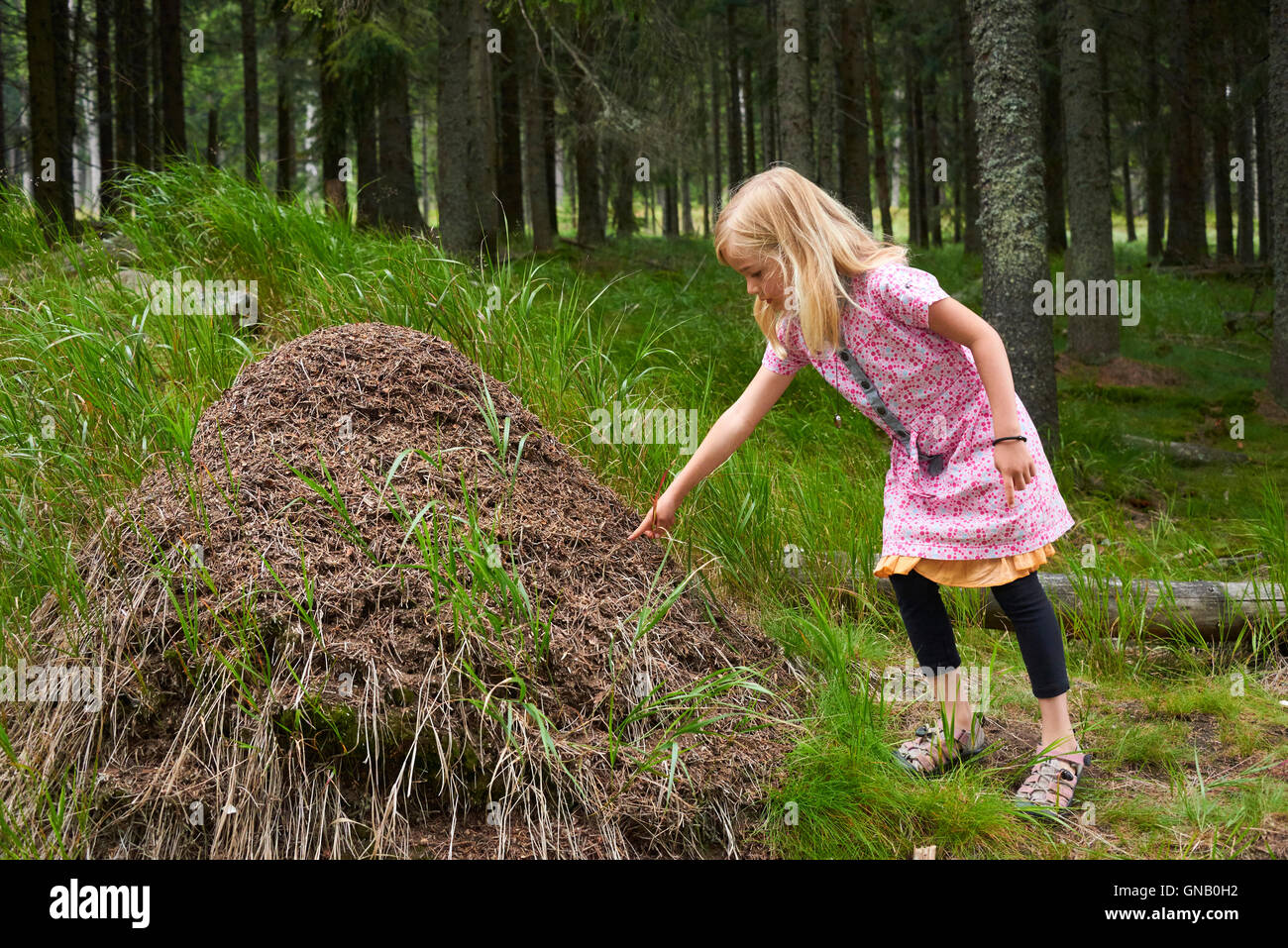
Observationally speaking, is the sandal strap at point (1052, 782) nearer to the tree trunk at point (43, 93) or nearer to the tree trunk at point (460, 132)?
the tree trunk at point (460, 132)

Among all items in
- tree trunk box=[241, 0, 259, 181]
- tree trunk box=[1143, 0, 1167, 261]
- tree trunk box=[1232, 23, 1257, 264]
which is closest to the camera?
tree trunk box=[1232, 23, 1257, 264]

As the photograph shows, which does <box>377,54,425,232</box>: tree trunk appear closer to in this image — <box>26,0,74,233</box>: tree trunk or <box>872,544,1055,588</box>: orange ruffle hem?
<box>26,0,74,233</box>: tree trunk

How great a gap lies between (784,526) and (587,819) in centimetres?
189

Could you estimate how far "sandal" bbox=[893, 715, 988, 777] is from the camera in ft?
8.96

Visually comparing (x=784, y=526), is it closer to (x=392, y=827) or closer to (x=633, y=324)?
(x=392, y=827)

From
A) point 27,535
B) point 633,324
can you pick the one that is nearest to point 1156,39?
point 633,324

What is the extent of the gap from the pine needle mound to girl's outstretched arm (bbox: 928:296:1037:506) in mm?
924

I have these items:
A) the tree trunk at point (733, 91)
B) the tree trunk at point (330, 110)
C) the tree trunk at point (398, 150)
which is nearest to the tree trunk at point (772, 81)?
the tree trunk at point (733, 91)

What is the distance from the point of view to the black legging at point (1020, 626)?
8.49 ft

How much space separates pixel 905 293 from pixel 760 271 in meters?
0.39

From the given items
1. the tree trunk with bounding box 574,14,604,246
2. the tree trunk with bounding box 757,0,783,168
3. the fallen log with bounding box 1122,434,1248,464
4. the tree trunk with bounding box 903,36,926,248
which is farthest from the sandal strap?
the tree trunk with bounding box 903,36,926,248

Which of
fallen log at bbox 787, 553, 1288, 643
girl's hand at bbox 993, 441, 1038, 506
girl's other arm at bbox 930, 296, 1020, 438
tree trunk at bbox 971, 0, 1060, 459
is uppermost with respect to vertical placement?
tree trunk at bbox 971, 0, 1060, 459

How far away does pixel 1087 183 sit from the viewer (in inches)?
369
